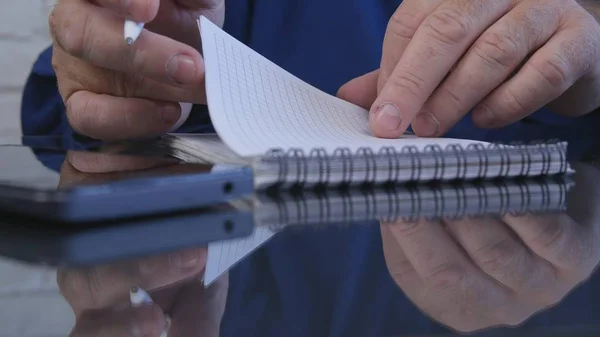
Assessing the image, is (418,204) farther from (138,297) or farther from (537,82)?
(537,82)

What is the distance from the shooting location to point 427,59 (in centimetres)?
68

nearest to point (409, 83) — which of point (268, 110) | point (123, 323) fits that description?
point (268, 110)

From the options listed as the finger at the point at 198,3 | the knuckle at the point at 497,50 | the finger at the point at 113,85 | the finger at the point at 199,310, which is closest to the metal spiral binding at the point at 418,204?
the finger at the point at 199,310

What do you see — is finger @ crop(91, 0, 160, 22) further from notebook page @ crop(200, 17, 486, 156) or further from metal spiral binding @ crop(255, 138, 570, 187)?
metal spiral binding @ crop(255, 138, 570, 187)

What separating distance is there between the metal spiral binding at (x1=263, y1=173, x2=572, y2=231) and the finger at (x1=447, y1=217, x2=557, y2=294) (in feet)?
0.07

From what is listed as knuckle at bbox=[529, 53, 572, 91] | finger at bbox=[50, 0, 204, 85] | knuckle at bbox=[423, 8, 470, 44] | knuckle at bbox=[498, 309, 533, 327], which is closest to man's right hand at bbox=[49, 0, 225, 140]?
finger at bbox=[50, 0, 204, 85]

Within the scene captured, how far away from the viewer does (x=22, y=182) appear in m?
0.41

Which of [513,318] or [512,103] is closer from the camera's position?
[513,318]

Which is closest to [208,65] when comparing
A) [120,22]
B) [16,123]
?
[120,22]

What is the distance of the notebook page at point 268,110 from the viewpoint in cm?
50

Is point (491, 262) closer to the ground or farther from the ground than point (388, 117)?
farther from the ground

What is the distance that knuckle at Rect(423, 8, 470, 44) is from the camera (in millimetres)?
691

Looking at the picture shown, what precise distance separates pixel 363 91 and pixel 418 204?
41cm

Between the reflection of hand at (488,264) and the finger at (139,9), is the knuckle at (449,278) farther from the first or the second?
the finger at (139,9)
